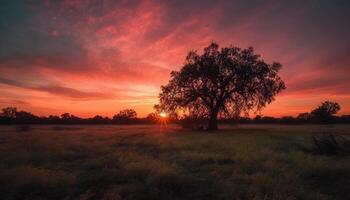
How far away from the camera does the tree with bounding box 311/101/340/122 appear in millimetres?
78250

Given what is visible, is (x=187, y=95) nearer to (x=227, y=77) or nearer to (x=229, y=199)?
(x=227, y=77)

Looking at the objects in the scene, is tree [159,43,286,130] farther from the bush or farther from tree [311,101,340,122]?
tree [311,101,340,122]

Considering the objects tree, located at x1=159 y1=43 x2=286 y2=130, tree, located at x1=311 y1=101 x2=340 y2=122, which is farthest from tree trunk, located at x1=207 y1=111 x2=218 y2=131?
tree, located at x1=311 y1=101 x2=340 y2=122

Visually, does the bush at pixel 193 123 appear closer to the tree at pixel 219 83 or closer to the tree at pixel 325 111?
the tree at pixel 219 83

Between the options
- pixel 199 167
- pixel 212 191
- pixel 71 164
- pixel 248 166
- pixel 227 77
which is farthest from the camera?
pixel 227 77

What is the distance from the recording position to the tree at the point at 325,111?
257 feet

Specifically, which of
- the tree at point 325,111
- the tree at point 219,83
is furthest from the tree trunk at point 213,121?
the tree at point 325,111

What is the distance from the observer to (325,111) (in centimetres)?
8056

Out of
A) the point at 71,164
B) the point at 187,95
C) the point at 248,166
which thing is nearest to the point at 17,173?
the point at 71,164

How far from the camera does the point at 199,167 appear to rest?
37.1 feet

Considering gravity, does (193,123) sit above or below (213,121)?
below

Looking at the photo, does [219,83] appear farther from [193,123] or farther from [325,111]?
[325,111]

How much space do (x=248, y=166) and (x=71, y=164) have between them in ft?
25.9

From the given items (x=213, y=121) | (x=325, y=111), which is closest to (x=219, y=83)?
(x=213, y=121)
